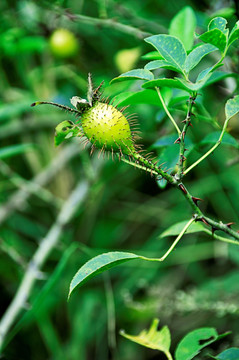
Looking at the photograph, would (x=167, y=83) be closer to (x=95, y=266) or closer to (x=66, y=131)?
(x=66, y=131)

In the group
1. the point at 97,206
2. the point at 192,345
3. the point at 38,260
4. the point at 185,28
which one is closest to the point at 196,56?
the point at 185,28

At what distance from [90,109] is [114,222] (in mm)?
1396

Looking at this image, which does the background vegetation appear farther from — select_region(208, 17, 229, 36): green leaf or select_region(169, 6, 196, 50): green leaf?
select_region(208, 17, 229, 36): green leaf

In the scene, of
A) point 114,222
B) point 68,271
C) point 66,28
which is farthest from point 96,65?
point 68,271

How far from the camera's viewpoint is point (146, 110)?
63.0 inches

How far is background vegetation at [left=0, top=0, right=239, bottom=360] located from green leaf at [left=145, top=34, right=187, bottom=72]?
0.63 meters

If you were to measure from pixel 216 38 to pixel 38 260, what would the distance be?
0.95m

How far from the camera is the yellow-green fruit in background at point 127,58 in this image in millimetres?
1612

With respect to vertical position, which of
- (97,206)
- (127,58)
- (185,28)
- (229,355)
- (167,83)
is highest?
(127,58)

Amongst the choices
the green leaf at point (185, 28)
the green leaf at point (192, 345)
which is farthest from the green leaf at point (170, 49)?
the green leaf at point (192, 345)

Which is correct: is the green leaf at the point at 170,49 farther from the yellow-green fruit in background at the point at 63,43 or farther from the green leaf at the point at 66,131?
the yellow-green fruit in background at the point at 63,43

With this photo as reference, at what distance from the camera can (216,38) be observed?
0.63 meters

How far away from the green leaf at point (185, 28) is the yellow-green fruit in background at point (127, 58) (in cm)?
62

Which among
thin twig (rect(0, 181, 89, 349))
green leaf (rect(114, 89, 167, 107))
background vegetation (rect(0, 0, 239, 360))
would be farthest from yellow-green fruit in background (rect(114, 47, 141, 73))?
green leaf (rect(114, 89, 167, 107))
